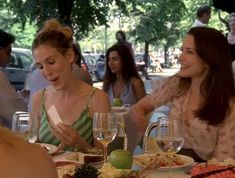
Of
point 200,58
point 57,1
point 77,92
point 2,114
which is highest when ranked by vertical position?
point 57,1

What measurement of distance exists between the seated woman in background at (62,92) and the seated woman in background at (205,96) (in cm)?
53

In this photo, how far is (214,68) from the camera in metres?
3.19

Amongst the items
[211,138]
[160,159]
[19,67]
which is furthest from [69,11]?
[160,159]

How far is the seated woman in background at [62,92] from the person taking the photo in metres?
3.07

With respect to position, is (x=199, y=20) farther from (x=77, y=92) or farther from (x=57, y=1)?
(x=77, y=92)

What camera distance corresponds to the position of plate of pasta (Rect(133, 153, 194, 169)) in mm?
2268

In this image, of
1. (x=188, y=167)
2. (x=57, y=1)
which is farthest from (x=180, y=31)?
(x=188, y=167)

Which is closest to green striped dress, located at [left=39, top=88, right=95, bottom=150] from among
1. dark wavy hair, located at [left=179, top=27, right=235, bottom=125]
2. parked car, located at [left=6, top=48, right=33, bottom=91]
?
dark wavy hair, located at [left=179, top=27, right=235, bottom=125]

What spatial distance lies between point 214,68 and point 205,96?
19 cm

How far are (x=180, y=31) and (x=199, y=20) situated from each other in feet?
59.2

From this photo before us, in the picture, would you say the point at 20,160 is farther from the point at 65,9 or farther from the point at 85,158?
the point at 65,9

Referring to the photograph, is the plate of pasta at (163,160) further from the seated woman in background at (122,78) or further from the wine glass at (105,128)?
the seated woman in background at (122,78)

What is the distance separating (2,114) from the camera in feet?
14.2

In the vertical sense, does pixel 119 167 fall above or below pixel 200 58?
below
